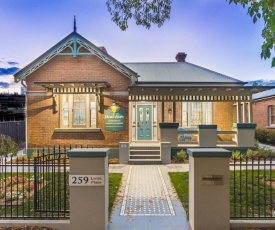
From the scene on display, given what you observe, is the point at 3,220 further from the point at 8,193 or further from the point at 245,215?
the point at 245,215

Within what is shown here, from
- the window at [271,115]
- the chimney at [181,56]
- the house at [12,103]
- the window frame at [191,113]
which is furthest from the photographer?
the house at [12,103]

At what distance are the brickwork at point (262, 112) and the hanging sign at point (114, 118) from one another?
1526 centimetres

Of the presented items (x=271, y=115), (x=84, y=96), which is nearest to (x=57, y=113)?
(x=84, y=96)

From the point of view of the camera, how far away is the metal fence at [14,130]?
696 inches

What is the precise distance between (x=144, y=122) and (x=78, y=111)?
5408 millimetres

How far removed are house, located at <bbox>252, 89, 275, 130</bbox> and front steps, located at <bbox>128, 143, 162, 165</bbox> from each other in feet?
44.6

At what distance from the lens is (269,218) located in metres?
5.79

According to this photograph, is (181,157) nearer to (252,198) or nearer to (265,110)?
(252,198)

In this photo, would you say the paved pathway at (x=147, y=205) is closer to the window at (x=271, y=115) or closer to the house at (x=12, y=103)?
the window at (x=271, y=115)

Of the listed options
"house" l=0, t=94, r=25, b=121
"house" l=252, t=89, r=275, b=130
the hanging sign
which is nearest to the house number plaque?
the hanging sign

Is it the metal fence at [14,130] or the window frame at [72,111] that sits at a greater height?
the window frame at [72,111]

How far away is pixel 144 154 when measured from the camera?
1392 cm

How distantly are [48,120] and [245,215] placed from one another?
1172 centimetres

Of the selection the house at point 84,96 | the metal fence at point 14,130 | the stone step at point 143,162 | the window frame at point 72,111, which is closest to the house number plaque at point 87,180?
the stone step at point 143,162
